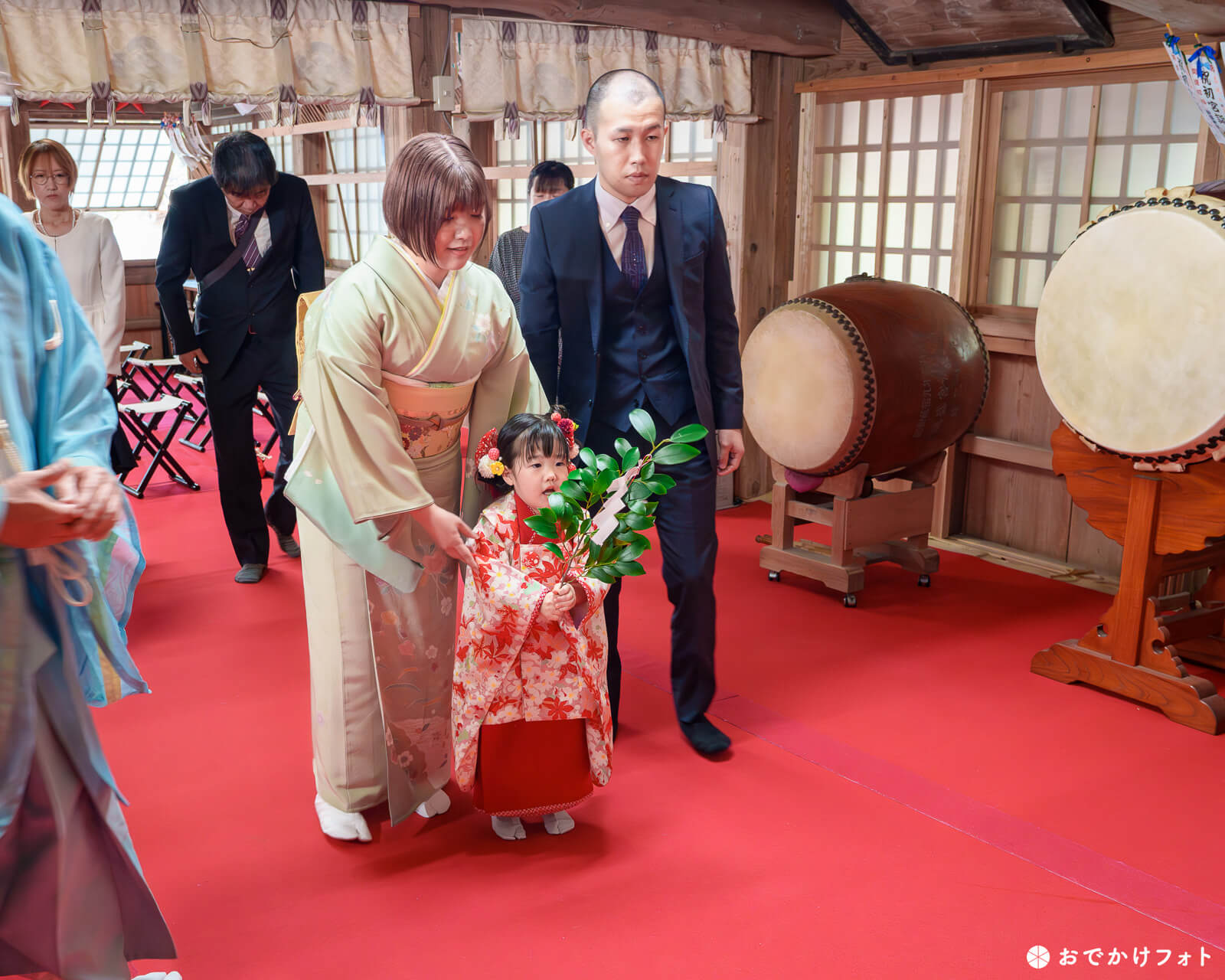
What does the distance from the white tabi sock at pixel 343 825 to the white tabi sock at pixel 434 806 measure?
140 millimetres

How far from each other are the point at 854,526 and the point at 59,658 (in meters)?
2.95

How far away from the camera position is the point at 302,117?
8570mm

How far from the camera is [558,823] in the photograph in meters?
2.46

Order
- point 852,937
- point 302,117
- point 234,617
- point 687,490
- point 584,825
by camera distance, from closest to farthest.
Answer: point 852,937 → point 584,825 → point 687,490 → point 234,617 → point 302,117

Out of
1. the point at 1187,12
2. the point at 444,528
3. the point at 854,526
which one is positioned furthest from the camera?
the point at 854,526

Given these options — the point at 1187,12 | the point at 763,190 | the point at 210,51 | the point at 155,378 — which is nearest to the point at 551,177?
the point at 210,51

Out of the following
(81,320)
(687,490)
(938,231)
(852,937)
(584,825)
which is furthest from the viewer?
(938,231)

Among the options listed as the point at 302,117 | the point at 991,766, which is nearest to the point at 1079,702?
the point at 991,766

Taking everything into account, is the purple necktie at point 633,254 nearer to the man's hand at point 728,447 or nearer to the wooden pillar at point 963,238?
the man's hand at point 728,447

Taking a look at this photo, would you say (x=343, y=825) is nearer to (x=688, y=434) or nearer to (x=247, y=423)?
(x=688, y=434)

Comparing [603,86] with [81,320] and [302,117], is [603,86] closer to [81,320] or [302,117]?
[81,320]

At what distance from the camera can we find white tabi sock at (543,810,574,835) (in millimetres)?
2453

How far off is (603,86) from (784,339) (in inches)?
64.3

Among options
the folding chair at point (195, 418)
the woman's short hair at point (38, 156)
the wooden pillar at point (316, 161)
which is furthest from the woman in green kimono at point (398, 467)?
the wooden pillar at point (316, 161)
